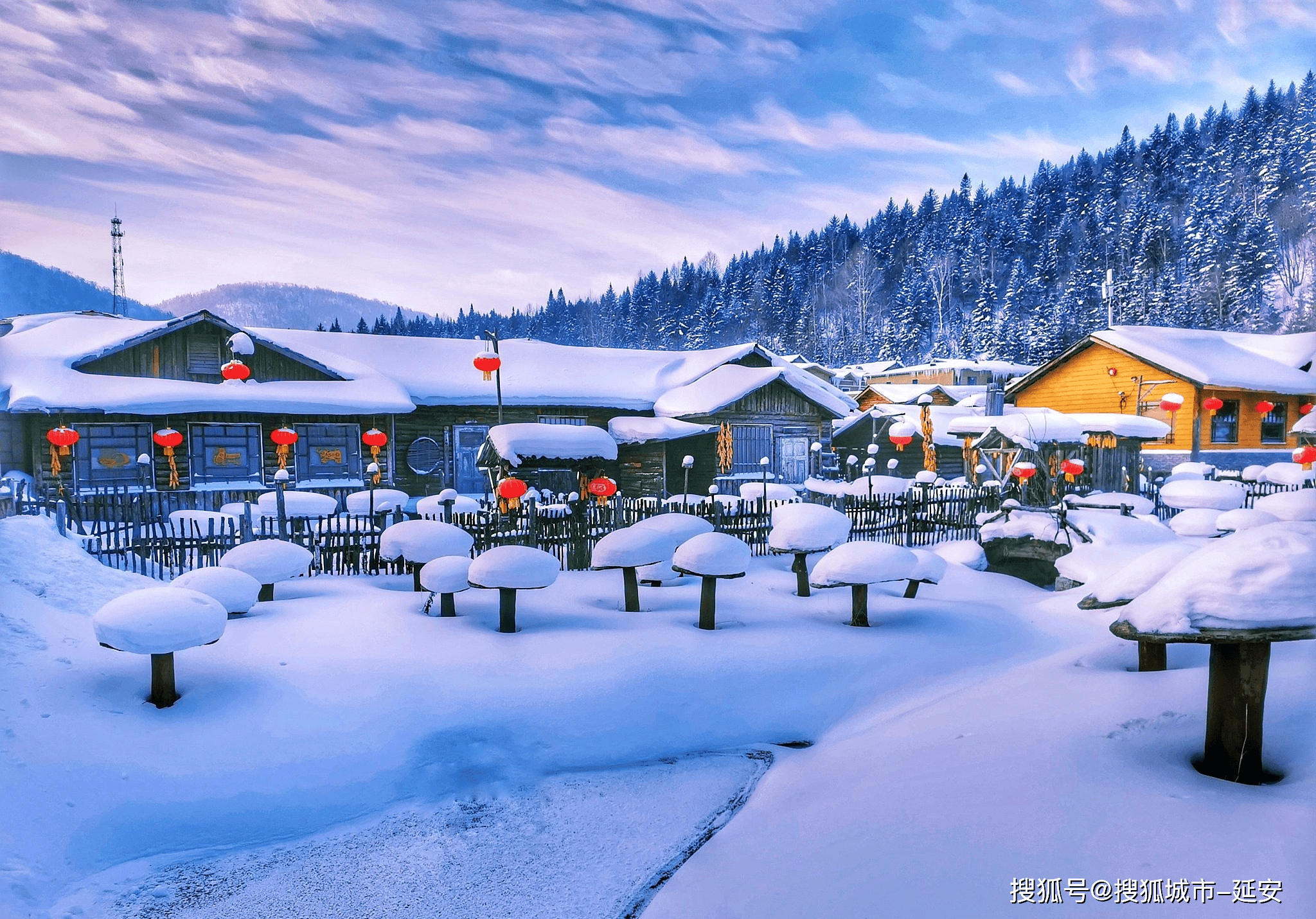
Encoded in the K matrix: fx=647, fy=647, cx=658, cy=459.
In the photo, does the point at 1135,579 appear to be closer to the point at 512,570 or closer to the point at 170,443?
the point at 512,570

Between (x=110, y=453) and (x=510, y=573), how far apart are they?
16.0 meters

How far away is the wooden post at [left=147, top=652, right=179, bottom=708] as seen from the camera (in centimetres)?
520

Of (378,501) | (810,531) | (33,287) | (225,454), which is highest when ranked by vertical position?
(33,287)

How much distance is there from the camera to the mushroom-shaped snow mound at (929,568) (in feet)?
26.9

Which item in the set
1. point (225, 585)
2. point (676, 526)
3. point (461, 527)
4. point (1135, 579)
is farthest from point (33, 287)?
point (461, 527)

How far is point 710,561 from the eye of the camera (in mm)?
7680

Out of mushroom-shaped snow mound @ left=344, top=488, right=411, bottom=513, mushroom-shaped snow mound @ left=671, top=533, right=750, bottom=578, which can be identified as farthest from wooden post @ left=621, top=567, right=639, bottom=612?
mushroom-shaped snow mound @ left=344, top=488, right=411, bottom=513

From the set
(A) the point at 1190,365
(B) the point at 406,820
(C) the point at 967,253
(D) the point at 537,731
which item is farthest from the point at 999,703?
(C) the point at 967,253

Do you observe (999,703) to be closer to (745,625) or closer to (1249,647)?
(1249,647)

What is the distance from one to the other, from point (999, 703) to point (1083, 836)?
1.93 meters

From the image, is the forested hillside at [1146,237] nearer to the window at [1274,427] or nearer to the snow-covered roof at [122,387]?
the snow-covered roof at [122,387]

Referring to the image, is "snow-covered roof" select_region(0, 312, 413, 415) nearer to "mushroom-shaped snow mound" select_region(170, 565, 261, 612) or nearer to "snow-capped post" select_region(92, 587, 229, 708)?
"mushroom-shaped snow mound" select_region(170, 565, 261, 612)

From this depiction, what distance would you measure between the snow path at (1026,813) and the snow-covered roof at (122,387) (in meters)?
17.4

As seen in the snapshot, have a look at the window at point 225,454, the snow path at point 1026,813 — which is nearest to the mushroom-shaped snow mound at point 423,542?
the snow path at point 1026,813
